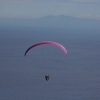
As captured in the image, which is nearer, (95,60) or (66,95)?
(66,95)

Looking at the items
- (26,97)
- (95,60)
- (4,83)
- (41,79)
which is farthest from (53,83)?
(95,60)

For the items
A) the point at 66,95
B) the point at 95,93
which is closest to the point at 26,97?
the point at 66,95

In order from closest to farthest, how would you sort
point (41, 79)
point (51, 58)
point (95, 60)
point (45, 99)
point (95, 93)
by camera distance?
point (45, 99), point (95, 93), point (41, 79), point (95, 60), point (51, 58)

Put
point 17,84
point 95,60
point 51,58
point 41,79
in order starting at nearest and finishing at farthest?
point 17,84
point 41,79
point 95,60
point 51,58

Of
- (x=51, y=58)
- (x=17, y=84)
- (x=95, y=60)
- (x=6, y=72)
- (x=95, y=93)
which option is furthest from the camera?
(x=51, y=58)

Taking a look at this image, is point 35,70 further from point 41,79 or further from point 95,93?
point 95,93

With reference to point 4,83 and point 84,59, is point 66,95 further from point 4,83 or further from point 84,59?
point 84,59

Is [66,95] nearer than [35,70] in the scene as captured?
Yes

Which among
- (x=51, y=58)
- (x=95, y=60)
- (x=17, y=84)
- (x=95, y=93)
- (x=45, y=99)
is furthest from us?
(x=51, y=58)
